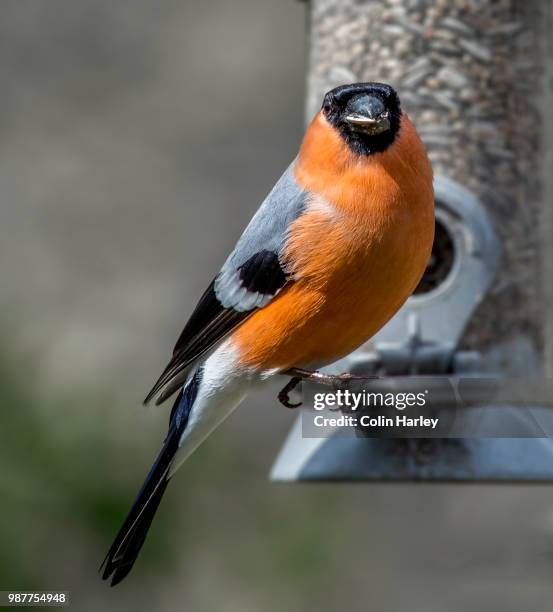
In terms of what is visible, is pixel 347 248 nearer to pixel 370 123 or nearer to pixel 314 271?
pixel 314 271

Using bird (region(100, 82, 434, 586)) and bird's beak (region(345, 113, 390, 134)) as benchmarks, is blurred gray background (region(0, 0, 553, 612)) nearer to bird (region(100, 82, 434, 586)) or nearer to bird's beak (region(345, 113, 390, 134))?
bird (region(100, 82, 434, 586))

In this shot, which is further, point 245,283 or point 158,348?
point 158,348

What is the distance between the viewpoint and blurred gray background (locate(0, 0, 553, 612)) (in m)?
6.33

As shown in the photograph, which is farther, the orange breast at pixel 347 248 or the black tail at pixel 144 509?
the black tail at pixel 144 509

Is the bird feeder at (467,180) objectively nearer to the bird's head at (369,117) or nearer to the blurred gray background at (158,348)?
the blurred gray background at (158,348)

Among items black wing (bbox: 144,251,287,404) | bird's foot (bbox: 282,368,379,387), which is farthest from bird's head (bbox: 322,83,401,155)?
bird's foot (bbox: 282,368,379,387)

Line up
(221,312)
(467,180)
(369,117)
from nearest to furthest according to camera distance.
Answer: (369,117), (221,312), (467,180)

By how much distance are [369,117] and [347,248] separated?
381 millimetres

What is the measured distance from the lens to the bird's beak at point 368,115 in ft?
12.5

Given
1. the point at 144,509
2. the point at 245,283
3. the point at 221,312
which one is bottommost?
the point at 144,509

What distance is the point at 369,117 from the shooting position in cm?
383

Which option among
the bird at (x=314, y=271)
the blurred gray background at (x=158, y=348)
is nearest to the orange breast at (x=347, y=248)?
the bird at (x=314, y=271)

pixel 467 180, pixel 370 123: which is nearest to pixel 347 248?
pixel 370 123

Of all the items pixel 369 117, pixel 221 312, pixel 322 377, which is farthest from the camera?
pixel 221 312
